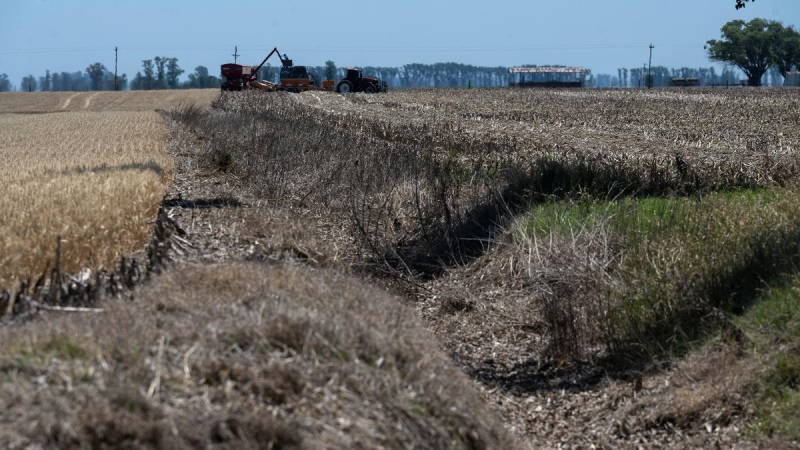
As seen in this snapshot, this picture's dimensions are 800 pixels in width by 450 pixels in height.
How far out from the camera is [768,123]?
1059 inches

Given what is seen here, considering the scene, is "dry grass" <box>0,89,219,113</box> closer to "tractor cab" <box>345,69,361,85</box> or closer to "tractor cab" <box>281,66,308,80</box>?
"tractor cab" <box>281,66,308,80</box>

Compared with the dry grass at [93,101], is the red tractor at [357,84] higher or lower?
higher

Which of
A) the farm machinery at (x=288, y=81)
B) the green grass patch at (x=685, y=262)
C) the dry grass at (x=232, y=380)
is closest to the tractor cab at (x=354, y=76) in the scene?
the farm machinery at (x=288, y=81)

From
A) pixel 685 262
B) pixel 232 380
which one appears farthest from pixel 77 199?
pixel 232 380

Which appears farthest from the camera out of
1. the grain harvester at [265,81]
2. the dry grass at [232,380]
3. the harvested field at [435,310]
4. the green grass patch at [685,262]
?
the grain harvester at [265,81]

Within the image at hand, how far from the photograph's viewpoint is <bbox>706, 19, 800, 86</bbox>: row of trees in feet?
397

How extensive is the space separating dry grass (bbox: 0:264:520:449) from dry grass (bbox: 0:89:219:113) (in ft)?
185

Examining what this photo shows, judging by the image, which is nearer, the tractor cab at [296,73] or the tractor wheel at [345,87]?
the tractor cab at [296,73]

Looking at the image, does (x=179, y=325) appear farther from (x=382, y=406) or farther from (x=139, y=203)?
(x=139, y=203)

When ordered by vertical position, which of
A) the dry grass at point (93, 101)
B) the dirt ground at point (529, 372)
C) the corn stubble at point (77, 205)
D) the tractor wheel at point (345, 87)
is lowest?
the dirt ground at point (529, 372)

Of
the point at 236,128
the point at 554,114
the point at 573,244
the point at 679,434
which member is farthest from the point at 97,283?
the point at 554,114

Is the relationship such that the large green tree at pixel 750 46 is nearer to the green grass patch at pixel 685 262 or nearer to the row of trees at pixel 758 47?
the row of trees at pixel 758 47

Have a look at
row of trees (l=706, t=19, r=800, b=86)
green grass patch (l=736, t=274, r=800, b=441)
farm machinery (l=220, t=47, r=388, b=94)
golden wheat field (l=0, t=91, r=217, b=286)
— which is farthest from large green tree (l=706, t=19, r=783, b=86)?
→ green grass patch (l=736, t=274, r=800, b=441)

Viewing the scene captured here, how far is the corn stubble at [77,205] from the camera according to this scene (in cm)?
903
